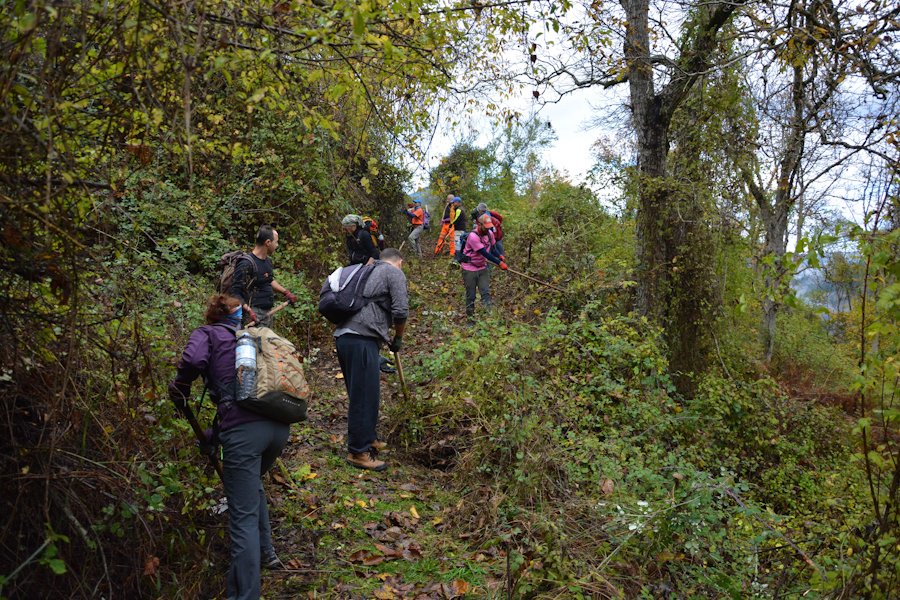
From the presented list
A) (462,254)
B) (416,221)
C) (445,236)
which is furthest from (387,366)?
(445,236)

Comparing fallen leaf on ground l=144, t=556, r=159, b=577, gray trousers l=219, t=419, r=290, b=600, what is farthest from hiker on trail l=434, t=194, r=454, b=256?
fallen leaf on ground l=144, t=556, r=159, b=577

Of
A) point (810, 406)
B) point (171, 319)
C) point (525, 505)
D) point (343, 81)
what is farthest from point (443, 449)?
point (810, 406)

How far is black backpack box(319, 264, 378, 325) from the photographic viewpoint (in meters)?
5.62

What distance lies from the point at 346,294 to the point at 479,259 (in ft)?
17.3

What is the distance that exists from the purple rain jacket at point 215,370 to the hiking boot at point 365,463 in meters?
2.34

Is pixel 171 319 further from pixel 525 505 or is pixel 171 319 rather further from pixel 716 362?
pixel 716 362

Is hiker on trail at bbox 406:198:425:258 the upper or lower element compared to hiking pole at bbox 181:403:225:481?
upper

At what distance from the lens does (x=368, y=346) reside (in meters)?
5.68

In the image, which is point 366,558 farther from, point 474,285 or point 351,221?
point 474,285

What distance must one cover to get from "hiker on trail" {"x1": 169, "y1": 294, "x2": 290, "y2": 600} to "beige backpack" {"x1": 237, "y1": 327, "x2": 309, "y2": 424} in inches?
3.8

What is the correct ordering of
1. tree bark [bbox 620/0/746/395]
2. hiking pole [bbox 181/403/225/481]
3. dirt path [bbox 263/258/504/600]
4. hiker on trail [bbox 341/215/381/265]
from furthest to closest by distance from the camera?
tree bark [bbox 620/0/746/395], hiker on trail [bbox 341/215/381/265], dirt path [bbox 263/258/504/600], hiking pole [bbox 181/403/225/481]

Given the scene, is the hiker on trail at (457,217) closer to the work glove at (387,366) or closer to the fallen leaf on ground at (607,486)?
the work glove at (387,366)

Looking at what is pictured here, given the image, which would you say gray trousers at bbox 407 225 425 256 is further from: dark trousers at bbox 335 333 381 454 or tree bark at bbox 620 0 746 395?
dark trousers at bbox 335 333 381 454

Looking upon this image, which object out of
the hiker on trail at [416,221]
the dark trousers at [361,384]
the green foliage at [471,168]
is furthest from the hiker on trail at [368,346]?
the green foliage at [471,168]
